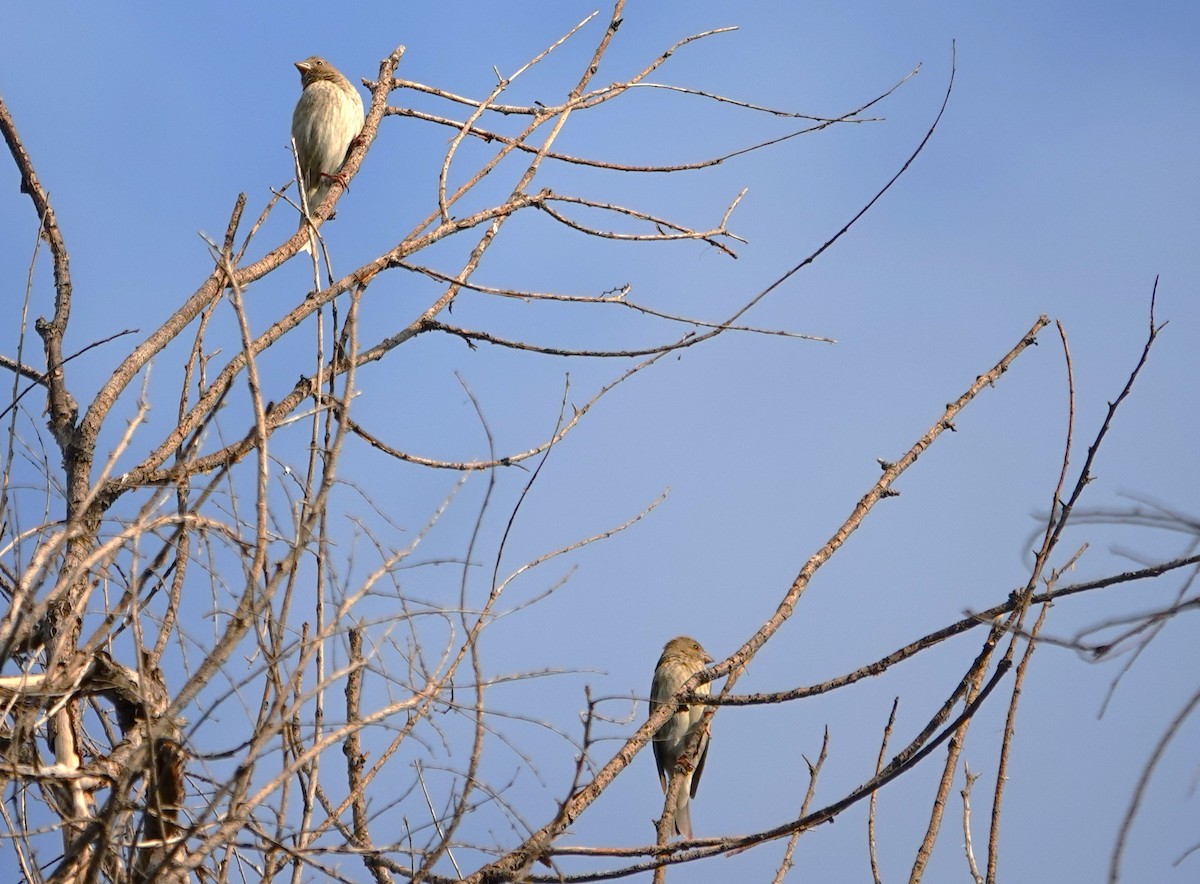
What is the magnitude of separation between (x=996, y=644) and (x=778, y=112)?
5.70 ft

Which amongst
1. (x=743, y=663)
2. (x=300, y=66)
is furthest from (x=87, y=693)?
(x=300, y=66)

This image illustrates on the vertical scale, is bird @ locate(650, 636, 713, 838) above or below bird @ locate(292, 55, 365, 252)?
below

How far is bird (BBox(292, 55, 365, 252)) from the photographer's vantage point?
734cm

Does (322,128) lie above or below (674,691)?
above

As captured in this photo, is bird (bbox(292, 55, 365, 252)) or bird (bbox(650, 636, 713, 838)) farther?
bird (bbox(292, 55, 365, 252))

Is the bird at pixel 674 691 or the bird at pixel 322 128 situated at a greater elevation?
the bird at pixel 322 128

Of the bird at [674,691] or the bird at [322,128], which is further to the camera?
the bird at [322,128]

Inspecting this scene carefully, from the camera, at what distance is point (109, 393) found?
2975mm

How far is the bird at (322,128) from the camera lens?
24.1ft

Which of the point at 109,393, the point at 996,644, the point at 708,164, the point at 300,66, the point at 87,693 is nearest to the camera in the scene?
the point at 87,693

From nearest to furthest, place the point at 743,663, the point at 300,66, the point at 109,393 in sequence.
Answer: the point at 743,663, the point at 109,393, the point at 300,66

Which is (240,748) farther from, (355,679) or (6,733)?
(355,679)

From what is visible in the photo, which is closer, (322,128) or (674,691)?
(674,691)

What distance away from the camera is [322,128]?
7398 millimetres
